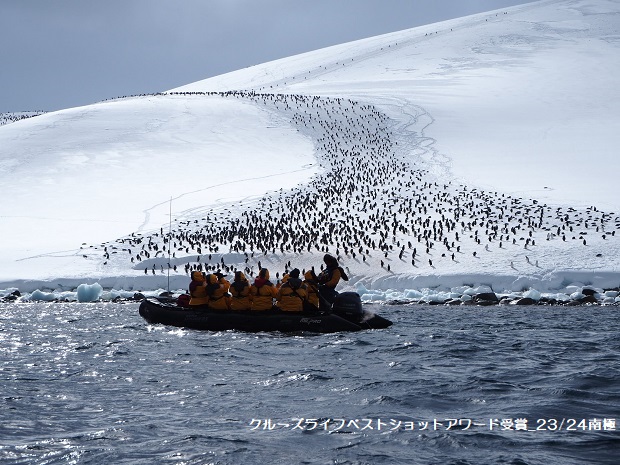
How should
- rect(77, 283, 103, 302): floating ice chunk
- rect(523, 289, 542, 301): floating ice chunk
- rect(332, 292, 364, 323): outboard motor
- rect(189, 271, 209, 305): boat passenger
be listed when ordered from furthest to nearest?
rect(77, 283, 103, 302): floating ice chunk → rect(523, 289, 542, 301): floating ice chunk → rect(189, 271, 209, 305): boat passenger → rect(332, 292, 364, 323): outboard motor

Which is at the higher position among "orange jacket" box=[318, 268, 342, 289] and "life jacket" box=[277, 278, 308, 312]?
"orange jacket" box=[318, 268, 342, 289]

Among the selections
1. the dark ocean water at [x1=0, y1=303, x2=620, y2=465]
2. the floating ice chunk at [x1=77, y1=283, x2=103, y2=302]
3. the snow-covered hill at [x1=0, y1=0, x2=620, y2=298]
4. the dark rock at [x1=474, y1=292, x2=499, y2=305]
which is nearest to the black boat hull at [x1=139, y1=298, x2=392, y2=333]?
the dark ocean water at [x1=0, y1=303, x2=620, y2=465]

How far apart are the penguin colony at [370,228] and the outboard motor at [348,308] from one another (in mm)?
21571

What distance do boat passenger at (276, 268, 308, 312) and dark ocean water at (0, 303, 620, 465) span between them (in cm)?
116

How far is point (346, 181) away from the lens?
226 feet

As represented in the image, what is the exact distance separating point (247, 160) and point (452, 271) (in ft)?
137

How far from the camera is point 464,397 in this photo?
1168cm

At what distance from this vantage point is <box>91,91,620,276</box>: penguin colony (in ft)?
151

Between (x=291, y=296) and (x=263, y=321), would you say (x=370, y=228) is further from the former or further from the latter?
(x=263, y=321)

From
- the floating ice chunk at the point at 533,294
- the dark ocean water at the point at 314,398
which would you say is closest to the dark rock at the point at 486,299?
the floating ice chunk at the point at 533,294

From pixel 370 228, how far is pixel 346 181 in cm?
1660

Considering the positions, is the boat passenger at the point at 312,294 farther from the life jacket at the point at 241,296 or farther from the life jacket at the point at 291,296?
the life jacket at the point at 241,296

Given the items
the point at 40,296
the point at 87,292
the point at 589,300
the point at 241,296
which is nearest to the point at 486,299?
the point at 589,300

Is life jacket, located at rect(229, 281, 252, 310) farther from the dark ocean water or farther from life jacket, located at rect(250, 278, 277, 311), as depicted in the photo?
the dark ocean water
